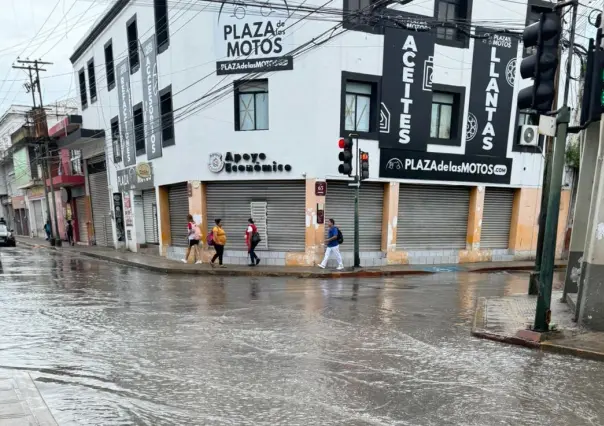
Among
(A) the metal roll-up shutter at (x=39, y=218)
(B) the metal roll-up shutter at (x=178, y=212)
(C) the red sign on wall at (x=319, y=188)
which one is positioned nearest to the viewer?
(C) the red sign on wall at (x=319, y=188)

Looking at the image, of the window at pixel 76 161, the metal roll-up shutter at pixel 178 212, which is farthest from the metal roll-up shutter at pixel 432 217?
the window at pixel 76 161

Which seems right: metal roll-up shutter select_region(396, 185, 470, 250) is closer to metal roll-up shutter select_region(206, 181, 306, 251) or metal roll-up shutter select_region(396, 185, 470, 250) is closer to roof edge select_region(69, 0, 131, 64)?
metal roll-up shutter select_region(206, 181, 306, 251)

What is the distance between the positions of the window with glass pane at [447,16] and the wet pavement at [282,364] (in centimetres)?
1104

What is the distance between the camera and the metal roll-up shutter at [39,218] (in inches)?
1539

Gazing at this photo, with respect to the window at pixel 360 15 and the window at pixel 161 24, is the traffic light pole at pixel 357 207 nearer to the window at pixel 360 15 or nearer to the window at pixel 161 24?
the window at pixel 360 15

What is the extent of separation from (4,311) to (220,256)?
732 cm

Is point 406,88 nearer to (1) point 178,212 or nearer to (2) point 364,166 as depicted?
(2) point 364,166

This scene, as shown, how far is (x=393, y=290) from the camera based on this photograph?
422 inches

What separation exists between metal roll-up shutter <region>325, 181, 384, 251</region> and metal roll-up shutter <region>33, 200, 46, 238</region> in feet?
114

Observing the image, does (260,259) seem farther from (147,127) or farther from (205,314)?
(147,127)

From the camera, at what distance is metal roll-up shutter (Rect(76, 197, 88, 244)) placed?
28828 mm

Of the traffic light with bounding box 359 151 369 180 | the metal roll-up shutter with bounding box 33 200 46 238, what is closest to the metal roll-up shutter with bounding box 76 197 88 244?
the metal roll-up shutter with bounding box 33 200 46 238

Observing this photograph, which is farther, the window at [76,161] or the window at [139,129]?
the window at [76,161]

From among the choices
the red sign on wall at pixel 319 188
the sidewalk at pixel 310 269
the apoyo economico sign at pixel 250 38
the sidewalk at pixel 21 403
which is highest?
the apoyo economico sign at pixel 250 38
